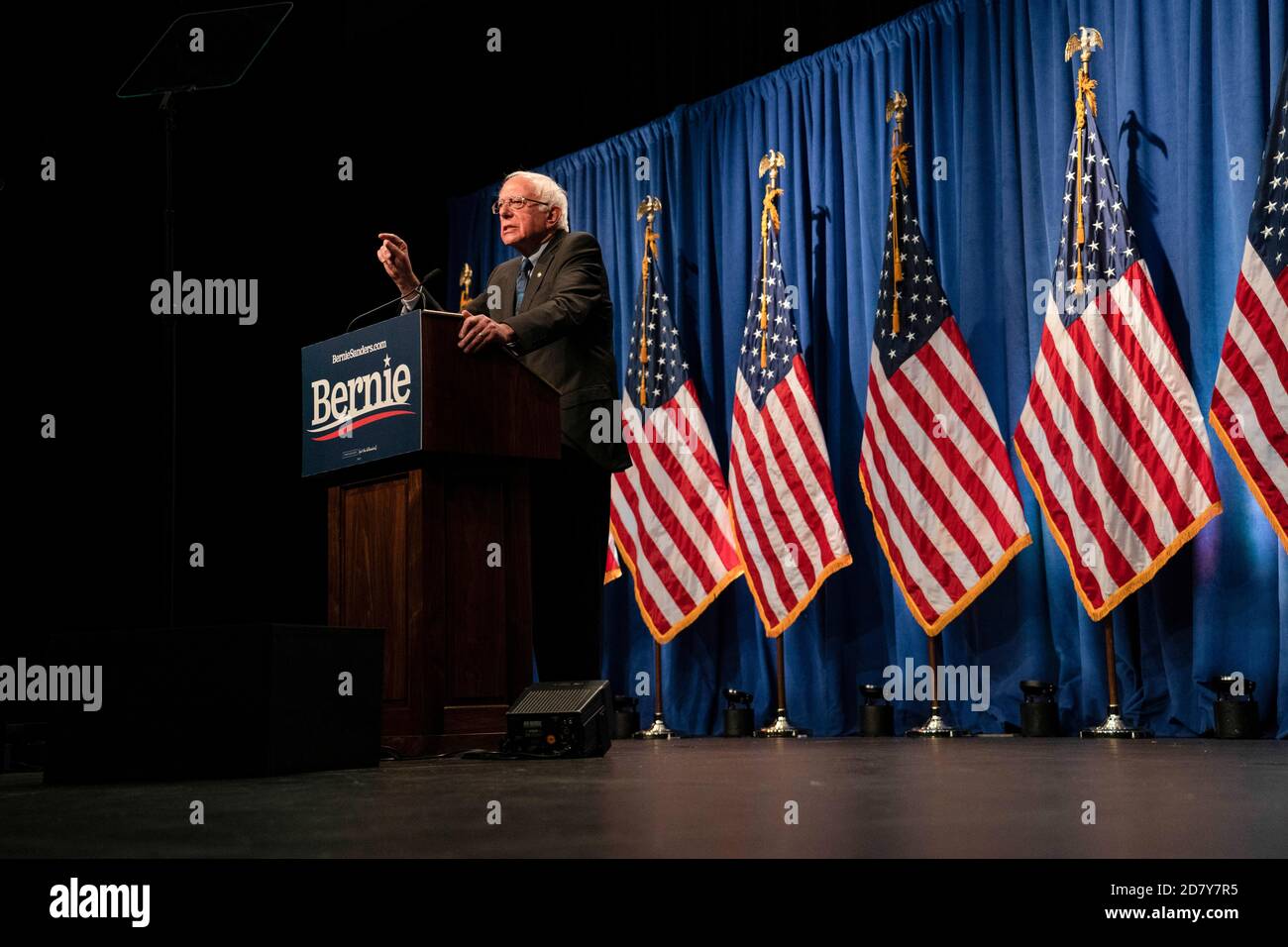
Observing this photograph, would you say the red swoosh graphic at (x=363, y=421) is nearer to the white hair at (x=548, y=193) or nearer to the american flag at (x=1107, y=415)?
the white hair at (x=548, y=193)

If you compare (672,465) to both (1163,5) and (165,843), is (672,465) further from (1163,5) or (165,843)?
(165,843)

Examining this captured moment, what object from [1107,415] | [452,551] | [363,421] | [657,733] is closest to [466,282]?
[657,733]

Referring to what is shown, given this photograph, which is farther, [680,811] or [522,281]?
[522,281]

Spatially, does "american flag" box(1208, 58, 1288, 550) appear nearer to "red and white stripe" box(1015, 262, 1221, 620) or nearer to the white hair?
"red and white stripe" box(1015, 262, 1221, 620)

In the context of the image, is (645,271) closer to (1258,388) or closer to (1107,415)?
(1107,415)

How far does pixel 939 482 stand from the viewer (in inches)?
201

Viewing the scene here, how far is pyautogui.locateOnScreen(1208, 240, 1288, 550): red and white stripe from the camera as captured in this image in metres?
4.12

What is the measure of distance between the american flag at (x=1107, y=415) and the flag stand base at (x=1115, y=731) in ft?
1.16

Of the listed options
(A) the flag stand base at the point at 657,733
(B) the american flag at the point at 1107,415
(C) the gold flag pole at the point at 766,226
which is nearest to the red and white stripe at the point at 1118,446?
(B) the american flag at the point at 1107,415

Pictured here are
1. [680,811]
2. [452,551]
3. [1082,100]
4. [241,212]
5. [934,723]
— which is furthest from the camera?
[241,212]

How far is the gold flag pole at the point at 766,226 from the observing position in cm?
581

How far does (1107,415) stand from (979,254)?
1.05 m

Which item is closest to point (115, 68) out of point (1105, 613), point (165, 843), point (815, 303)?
point (815, 303)

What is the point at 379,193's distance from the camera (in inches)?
283
